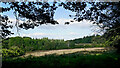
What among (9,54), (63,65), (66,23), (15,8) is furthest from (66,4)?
(9,54)

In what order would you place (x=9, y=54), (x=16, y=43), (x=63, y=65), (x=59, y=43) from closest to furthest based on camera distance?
(x=63, y=65)
(x=9, y=54)
(x=16, y=43)
(x=59, y=43)

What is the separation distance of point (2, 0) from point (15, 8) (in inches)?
31.8

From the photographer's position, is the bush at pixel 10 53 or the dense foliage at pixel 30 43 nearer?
the bush at pixel 10 53

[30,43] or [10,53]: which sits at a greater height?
[10,53]

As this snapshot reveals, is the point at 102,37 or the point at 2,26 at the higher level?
the point at 2,26

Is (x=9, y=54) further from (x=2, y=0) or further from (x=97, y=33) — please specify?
(x=97, y=33)

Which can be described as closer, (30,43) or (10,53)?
(10,53)

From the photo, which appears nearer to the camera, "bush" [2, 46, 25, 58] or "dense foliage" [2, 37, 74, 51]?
"bush" [2, 46, 25, 58]

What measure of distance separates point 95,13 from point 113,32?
2.02m

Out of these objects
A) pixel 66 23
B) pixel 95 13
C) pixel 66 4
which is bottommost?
pixel 66 23

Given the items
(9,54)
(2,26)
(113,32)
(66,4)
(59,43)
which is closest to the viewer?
(2,26)

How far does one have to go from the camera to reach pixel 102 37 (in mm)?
9336

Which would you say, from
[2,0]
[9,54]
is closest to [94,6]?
[2,0]

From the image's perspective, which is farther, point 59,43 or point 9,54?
point 59,43
